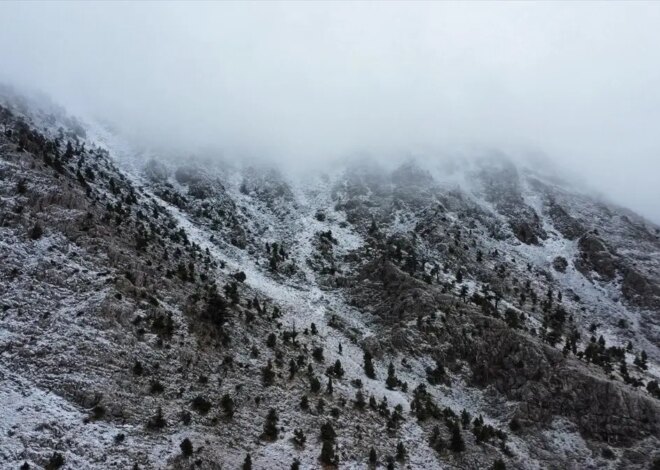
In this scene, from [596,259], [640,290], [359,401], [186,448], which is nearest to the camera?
[186,448]

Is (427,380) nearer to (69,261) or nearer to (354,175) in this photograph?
(69,261)

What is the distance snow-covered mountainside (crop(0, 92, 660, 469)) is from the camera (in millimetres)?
71688

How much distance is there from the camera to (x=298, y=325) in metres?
102

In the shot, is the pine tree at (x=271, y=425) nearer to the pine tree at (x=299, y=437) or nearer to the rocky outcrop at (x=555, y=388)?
the pine tree at (x=299, y=437)

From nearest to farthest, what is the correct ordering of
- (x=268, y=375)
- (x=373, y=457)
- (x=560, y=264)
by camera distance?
1. (x=373, y=457)
2. (x=268, y=375)
3. (x=560, y=264)

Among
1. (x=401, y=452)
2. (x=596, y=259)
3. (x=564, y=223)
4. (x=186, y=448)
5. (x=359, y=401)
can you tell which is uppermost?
(x=564, y=223)

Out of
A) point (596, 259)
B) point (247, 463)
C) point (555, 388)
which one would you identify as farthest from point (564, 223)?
point (247, 463)

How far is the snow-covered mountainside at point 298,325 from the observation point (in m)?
71.7

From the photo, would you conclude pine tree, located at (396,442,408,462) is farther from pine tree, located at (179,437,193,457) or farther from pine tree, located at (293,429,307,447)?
pine tree, located at (179,437,193,457)

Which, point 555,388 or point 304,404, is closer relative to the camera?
point 304,404

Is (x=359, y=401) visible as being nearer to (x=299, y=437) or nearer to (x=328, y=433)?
(x=328, y=433)

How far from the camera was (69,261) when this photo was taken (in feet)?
278

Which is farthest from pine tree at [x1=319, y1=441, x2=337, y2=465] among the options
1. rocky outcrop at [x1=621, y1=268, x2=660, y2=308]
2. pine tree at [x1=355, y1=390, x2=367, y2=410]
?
rocky outcrop at [x1=621, y1=268, x2=660, y2=308]

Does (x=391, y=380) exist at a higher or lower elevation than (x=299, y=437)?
higher
